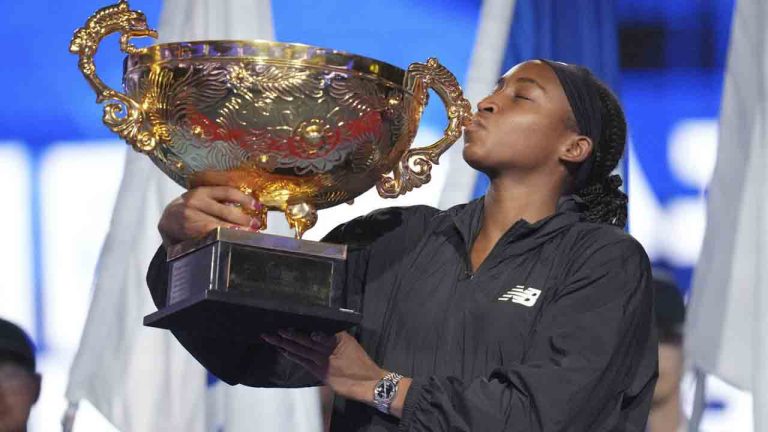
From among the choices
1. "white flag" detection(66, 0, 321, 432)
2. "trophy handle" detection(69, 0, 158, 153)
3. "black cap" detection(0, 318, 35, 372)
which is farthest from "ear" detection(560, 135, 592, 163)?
"black cap" detection(0, 318, 35, 372)

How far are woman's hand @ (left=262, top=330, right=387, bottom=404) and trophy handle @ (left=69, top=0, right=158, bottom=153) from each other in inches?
11.4

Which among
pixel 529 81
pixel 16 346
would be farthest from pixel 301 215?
pixel 16 346

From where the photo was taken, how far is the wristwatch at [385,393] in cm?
158

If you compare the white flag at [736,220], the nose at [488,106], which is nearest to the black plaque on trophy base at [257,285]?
the nose at [488,106]

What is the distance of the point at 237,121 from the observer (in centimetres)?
159

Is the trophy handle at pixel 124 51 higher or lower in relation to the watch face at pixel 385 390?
higher

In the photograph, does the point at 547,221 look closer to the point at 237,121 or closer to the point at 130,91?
the point at 237,121

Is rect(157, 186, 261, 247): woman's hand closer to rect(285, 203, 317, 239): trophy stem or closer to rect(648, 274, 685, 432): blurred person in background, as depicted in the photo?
rect(285, 203, 317, 239): trophy stem

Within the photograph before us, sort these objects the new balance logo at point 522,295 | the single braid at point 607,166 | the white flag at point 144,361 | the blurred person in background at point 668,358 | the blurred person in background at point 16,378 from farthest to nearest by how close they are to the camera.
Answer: the blurred person in background at point 16,378 → the white flag at point 144,361 → the blurred person in background at point 668,358 → the single braid at point 607,166 → the new balance logo at point 522,295

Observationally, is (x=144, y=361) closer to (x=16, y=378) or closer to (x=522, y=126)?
(x=16, y=378)

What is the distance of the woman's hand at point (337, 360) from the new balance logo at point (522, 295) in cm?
18

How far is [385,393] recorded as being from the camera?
5.19ft

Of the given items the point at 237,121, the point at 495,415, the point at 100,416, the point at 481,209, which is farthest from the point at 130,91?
the point at 100,416

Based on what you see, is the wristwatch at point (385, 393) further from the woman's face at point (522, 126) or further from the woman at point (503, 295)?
the woman's face at point (522, 126)
